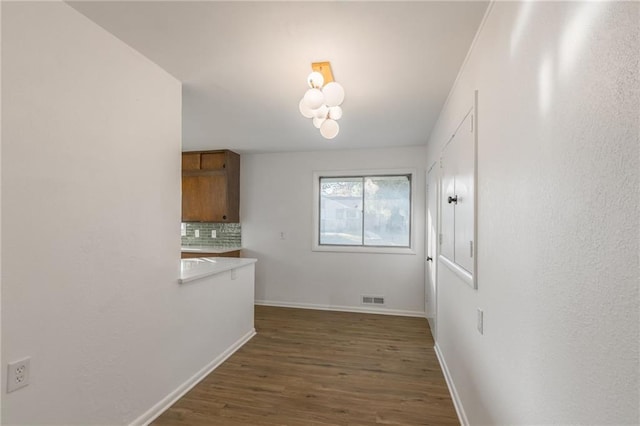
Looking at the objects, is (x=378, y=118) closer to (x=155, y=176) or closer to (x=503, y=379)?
(x=155, y=176)

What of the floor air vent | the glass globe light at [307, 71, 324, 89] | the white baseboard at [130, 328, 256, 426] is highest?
the glass globe light at [307, 71, 324, 89]

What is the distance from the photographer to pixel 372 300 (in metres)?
4.39

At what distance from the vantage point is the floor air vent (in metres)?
4.37

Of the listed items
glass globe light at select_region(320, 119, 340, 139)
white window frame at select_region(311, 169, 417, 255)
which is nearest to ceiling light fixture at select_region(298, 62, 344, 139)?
glass globe light at select_region(320, 119, 340, 139)

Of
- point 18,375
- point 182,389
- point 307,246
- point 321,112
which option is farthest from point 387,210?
point 18,375

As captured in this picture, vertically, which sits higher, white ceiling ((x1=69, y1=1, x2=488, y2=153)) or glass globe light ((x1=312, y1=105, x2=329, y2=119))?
white ceiling ((x1=69, y1=1, x2=488, y2=153))

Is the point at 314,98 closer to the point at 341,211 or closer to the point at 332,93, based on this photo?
the point at 332,93

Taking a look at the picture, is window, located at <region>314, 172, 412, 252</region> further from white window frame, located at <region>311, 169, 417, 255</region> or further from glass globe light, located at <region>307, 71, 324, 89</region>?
glass globe light, located at <region>307, 71, 324, 89</region>

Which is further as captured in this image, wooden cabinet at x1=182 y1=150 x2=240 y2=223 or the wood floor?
wooden cabinet at x1=182 y1=150 x2=240 y2=223

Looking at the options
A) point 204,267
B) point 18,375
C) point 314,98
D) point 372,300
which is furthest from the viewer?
point 372,300

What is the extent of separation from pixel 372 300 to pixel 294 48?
3582 millimetres

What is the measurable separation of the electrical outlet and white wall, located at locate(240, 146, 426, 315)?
11.4 feet

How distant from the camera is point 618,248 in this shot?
617mm

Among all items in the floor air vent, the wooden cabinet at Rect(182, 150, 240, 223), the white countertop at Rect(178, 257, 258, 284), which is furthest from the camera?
the wooden cabinet at Rect(182, 150, 240, 223)
